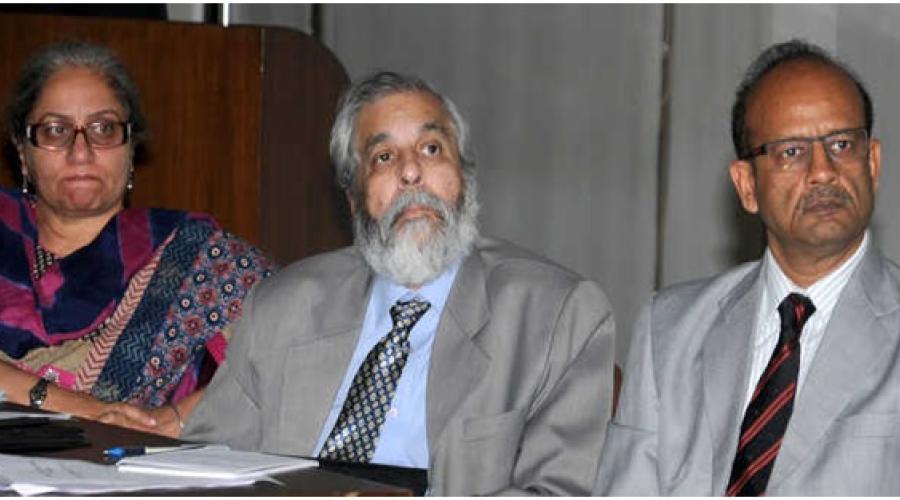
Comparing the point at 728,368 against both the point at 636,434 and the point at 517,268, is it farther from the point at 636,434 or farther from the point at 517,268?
the point at 517,268

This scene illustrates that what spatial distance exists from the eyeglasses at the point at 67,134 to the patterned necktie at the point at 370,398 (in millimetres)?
1056

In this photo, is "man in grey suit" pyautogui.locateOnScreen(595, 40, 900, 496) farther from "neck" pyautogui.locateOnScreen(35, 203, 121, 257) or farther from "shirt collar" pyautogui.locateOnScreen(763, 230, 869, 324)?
"neck" pyautogui.locateOnScreen(35, 203, 121, 257)

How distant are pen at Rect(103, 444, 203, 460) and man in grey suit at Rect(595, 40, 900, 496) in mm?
760

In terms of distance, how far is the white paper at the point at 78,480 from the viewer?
106 inches

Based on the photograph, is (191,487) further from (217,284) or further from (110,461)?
(217,284)

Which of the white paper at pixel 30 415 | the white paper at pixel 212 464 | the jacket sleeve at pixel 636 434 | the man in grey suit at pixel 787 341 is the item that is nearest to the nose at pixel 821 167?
the man in grey suit at pixel 787 341

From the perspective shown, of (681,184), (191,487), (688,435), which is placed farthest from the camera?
(681,184)

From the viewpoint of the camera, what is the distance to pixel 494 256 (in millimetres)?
3686

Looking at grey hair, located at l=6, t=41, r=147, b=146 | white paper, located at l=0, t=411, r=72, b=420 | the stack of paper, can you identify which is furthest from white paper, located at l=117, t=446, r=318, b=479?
grey hair, located at l=6, t=41, r=147, b=146

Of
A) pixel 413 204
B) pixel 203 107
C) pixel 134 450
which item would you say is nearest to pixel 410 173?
pixel 413 204

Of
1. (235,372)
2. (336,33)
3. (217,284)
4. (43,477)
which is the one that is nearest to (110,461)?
(43,477)

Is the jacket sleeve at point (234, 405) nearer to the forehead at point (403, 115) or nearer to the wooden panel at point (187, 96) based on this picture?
the forehead at point (403, 115)

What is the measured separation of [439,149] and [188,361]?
2.90 ft

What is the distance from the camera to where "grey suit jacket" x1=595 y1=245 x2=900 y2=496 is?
9.82ft
